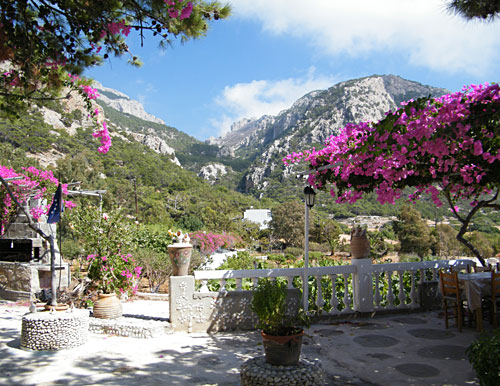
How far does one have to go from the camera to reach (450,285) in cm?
528

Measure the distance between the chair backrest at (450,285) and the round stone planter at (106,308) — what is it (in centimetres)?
491

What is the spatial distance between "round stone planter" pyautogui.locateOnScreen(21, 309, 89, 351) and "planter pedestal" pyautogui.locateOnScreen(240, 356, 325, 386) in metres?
2.85

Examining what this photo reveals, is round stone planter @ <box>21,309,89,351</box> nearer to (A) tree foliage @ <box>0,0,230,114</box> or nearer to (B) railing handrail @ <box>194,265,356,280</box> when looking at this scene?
(B) railing handrail @ <box>194,265,356,280</box>

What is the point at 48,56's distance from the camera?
4.09 metres

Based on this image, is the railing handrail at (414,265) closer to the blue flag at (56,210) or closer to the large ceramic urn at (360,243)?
the large ceramic urn at (360,243)

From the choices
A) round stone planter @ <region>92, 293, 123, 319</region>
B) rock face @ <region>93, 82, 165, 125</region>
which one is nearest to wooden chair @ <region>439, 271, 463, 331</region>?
round stone planter @ <region>92, 293, 123, 319</region>

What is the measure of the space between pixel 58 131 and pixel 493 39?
44136mm

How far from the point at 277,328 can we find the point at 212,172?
2508 inches

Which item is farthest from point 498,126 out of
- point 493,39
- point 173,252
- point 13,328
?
point 13,328

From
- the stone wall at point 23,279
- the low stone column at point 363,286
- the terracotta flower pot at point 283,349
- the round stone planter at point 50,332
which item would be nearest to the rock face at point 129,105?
the stone wall at point 23,279

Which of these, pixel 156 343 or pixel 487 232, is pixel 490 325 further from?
pixel 487 232

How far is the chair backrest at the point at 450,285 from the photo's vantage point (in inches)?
202

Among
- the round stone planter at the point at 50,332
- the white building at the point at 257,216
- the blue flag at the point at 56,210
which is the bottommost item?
the round stone planter at the point at 50,332

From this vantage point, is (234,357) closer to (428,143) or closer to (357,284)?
(357,284)
